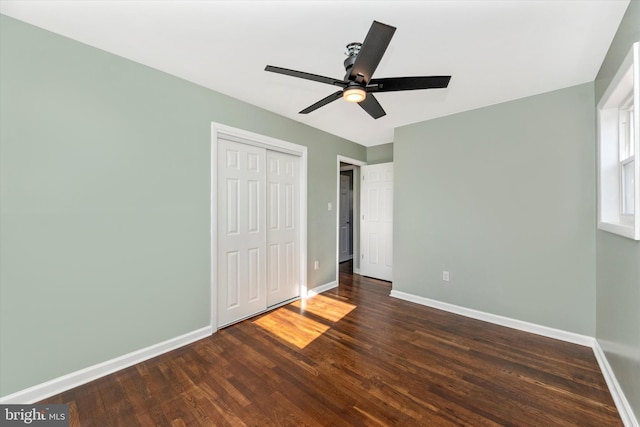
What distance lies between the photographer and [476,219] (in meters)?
3.00

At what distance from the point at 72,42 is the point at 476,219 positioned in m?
4.04

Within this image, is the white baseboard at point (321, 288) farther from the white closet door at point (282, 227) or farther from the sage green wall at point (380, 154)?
the sage green wall at point (380, 154)

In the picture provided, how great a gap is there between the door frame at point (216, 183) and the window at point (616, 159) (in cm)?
289

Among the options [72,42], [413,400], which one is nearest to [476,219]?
[413,400]

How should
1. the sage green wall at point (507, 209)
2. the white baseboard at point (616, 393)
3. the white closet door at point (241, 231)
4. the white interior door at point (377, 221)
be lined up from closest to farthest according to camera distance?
the white baseboard at point (616, 393)
the sage green wall at point (507, 209)
the white closet door at point (241, 231)
the white interior door at point (377, 221)

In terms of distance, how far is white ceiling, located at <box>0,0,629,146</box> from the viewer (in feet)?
4.94

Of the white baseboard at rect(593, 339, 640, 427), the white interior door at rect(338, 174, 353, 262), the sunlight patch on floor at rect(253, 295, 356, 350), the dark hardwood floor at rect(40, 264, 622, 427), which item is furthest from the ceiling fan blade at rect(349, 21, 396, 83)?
the white interior door at rect(338, 174, 353, 262)

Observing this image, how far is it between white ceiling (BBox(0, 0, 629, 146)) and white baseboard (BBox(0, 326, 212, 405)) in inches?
94.8

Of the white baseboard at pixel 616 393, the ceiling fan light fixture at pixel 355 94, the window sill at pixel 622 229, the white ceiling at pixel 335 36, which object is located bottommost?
the white baseboard at pixel 616 393

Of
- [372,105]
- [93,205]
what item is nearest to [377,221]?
[372,105]

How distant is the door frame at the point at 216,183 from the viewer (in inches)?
101

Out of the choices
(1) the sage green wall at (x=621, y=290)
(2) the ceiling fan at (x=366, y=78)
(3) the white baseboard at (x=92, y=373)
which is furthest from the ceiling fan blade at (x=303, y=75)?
(3) the white baseboard at (x=92, y=373)

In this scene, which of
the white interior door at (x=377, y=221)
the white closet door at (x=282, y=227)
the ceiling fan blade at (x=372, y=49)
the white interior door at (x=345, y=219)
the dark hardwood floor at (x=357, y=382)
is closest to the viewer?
the ceiling fan blade at (x=372, y=49)

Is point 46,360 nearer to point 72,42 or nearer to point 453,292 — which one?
point 72,42
